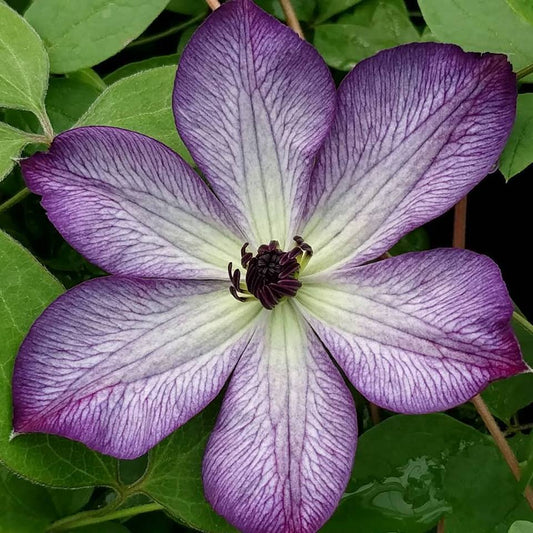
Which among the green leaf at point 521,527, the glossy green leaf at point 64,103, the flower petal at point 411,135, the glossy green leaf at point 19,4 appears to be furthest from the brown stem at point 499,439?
the glossy green leaf at point 19,4

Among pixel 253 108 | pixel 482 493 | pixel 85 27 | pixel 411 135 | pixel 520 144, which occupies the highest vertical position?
pixel 85 27

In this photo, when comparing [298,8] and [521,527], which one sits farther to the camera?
[298,8]

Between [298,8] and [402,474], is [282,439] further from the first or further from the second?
[298,8]

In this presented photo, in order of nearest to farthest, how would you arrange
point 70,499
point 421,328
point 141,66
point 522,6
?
point 421,328, point 522,6, point 70,499, point 141,66

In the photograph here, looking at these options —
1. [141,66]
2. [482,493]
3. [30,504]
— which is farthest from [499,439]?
[141,66]

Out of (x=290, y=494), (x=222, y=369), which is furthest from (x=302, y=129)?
(x=290, y=494)

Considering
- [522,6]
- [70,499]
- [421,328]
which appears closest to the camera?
[421,328]

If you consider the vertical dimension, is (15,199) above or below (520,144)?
above
